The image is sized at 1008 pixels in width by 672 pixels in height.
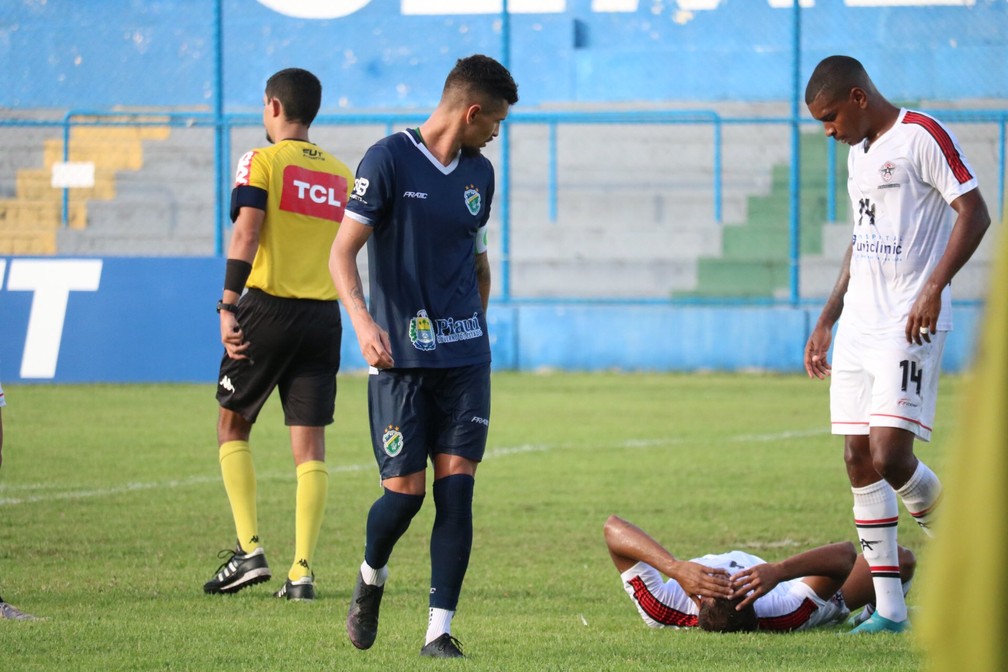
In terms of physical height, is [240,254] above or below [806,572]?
above

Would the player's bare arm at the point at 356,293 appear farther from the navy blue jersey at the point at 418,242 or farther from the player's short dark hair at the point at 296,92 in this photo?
the player's short dark hair at the point at 296,92

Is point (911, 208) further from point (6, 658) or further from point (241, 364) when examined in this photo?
point (6, 658)

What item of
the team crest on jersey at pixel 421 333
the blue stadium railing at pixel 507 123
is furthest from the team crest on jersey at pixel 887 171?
the blue stadium railing at pixel 507 123

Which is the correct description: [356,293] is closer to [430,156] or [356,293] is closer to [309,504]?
[430,156]

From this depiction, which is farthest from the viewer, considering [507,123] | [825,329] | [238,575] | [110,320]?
[507,123]

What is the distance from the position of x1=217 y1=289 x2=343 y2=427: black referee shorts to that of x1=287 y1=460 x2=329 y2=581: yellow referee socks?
0.64 ft

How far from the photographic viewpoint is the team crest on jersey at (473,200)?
4.70 m

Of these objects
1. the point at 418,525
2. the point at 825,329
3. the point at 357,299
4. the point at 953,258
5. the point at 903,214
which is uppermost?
the point at 903,214

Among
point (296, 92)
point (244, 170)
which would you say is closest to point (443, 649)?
point (244, 170)

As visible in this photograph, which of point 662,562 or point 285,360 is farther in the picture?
point 285,360

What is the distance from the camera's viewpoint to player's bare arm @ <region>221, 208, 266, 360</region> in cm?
587

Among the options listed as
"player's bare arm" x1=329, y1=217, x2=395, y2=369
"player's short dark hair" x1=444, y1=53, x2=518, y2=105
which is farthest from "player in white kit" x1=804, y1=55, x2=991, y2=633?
"player's bare arm" x1=329, y1=217, x2=395, y2=369

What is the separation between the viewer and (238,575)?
5.78 m

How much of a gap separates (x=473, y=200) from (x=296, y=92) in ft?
5.31
